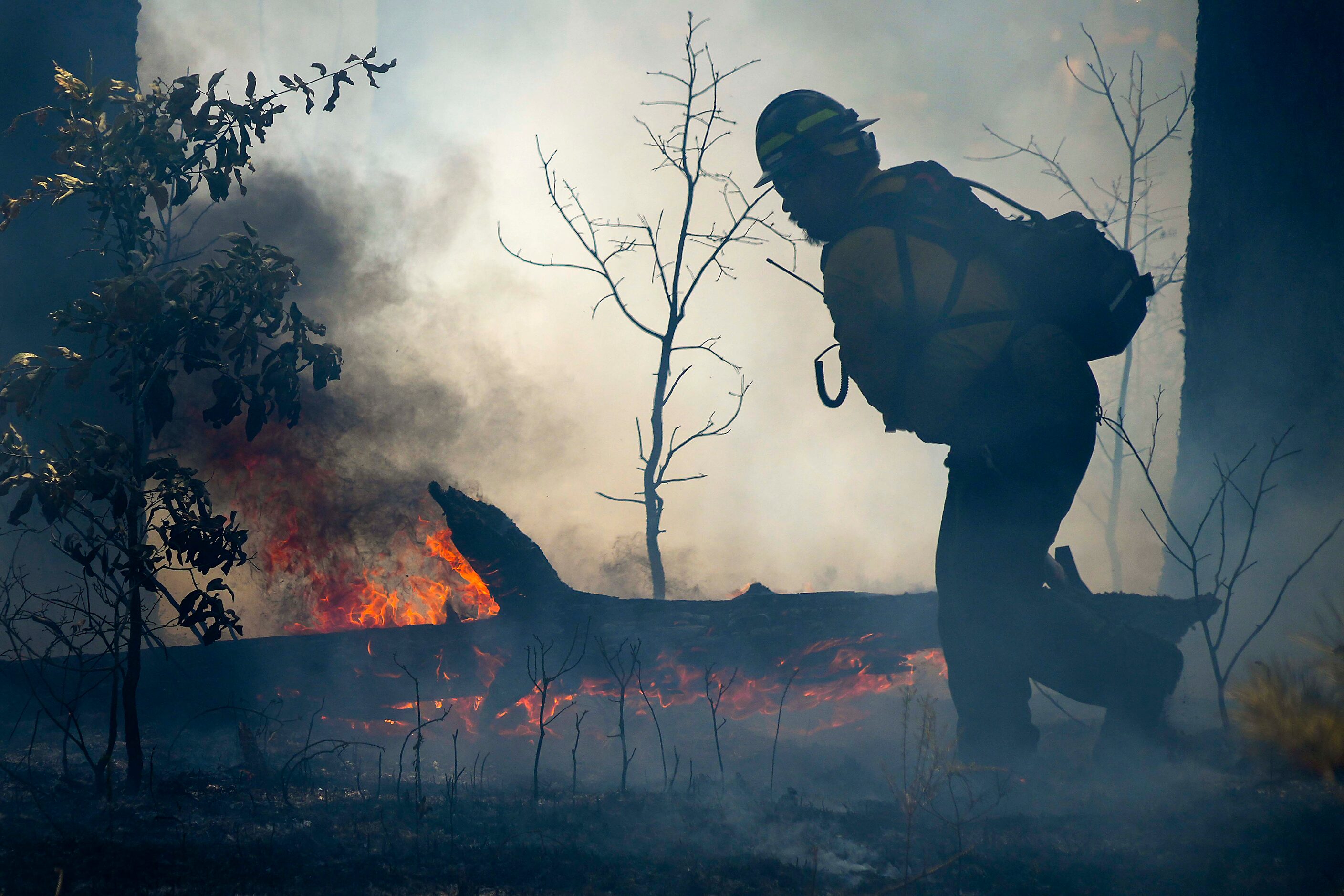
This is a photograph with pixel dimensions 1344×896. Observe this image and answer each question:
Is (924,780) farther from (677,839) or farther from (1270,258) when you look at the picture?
(1270,258)

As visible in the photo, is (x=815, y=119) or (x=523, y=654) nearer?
(x=815, y=119)

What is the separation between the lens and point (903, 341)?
11.5ft

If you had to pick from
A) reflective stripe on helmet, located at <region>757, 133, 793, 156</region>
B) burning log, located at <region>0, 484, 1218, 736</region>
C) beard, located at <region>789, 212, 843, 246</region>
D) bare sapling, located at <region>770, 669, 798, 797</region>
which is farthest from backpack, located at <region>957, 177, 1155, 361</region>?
burning log, located at <region>0, 484, 1218, 736</region>

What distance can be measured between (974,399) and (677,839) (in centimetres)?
237

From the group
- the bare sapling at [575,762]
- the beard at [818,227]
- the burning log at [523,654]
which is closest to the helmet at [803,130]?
the beard at [818,227]

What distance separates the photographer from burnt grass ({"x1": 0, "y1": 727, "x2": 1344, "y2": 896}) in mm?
2500

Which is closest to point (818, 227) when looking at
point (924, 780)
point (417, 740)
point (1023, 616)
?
point (1023, 616)

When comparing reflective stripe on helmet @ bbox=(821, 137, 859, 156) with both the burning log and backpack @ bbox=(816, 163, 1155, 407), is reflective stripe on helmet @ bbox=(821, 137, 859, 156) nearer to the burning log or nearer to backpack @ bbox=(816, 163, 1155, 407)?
backpack @ bbox=(816, 163, 1155, 407)

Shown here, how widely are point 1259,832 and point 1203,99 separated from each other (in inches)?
246

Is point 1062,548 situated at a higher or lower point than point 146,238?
lower

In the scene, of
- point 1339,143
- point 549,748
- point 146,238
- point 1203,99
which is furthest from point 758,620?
point 1203,99

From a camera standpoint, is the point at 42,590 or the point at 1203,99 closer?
the point at 1203,99

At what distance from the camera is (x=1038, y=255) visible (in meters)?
3.45

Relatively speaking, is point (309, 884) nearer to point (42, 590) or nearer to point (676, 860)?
point (676, 860)
